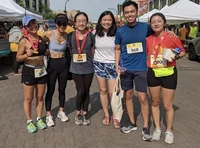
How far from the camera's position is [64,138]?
4227 mm

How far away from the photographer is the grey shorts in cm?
410

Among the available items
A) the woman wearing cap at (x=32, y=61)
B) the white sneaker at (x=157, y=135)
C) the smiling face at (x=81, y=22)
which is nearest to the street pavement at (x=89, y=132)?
the white sneaker at (x=157, y=135)

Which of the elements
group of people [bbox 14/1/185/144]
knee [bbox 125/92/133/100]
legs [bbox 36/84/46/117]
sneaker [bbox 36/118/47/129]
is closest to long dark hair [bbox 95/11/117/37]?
group of people [bbox 14/1/185/144]

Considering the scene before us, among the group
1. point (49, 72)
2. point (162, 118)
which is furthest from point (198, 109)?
point (49, 72)

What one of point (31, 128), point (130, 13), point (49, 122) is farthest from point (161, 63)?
point (31, 128)

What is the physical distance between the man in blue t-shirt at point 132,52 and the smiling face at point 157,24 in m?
0.23

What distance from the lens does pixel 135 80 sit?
13.6 feet

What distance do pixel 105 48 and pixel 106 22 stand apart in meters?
0.40

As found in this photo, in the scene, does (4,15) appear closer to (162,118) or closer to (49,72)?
(49,72)

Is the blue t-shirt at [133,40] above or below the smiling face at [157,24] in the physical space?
below

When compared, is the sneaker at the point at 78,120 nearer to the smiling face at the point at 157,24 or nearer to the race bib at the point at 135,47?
the race bib at the point at 135,47

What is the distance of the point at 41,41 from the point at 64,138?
4.95ft

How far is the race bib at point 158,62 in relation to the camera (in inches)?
150

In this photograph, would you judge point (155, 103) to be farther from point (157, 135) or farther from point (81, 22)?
point (81, 22)
